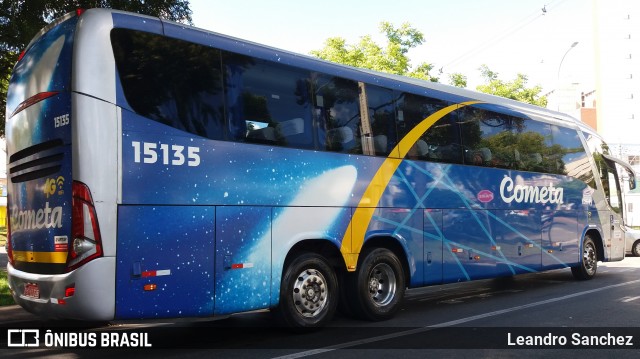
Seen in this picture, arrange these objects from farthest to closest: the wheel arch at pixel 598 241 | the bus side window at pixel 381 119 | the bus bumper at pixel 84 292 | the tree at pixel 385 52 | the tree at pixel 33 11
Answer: the tree at pixel 385 52 → the wheel arch at pixel 598 241 → the tree at pixel 33 11 → the bus side window at pixel 381 119 → the bus bumper at pixel 84 292

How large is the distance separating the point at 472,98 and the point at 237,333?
603 cm

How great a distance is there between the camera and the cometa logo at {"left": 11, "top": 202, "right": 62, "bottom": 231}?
5848 mm

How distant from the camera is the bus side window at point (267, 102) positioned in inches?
A: 272

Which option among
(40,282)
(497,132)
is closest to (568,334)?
(497,132)

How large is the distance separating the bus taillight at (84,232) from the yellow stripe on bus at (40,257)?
15 cm

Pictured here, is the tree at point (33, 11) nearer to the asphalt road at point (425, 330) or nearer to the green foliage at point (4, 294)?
the green foliage at point (4, 294)

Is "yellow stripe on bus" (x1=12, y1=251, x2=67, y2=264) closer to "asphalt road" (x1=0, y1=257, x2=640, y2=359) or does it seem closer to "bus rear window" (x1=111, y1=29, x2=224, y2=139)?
"asphalt road" (x1=0, y1=257, x2=640, y2=359)

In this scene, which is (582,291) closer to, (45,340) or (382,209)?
(382,209)

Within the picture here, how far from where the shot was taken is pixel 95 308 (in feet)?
18.0

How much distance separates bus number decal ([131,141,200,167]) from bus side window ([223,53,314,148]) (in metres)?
0.64

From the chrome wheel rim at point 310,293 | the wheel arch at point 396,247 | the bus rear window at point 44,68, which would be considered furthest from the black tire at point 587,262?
the bus rear window at point 44,68

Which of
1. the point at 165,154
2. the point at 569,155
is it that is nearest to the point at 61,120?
the point at 165,154

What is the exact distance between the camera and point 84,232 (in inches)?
219

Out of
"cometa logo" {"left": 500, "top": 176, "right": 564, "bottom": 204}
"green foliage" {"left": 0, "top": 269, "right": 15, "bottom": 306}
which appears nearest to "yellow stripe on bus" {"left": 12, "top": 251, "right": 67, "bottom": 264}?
"green foliage" {"left": 0, "top": 269, "right": 15, "bottom": 306}
